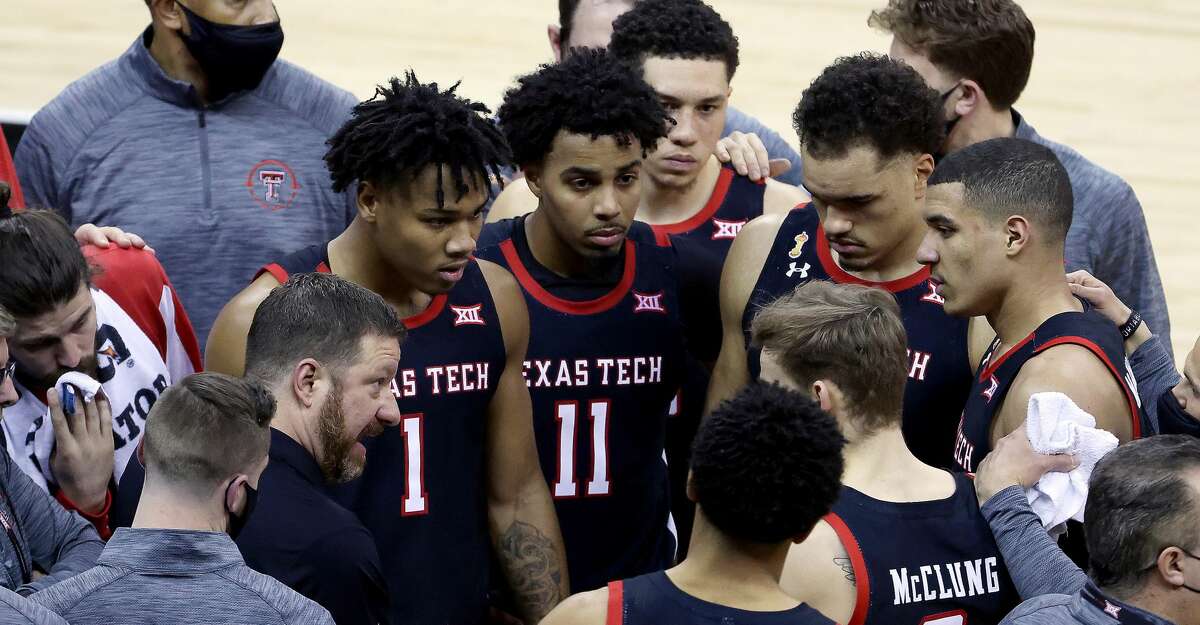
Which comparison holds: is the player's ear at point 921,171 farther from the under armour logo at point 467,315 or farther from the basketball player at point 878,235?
the under armour logo at point 467,315

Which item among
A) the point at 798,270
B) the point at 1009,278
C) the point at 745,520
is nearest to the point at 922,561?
the point at 745,520

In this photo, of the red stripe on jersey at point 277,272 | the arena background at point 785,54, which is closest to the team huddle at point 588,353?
the red stripe on jersey at point 277,272

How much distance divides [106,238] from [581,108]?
3.71 feet

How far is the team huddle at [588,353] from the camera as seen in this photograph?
2.36 m

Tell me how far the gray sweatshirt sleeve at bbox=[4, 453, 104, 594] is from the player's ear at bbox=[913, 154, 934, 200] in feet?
6.24

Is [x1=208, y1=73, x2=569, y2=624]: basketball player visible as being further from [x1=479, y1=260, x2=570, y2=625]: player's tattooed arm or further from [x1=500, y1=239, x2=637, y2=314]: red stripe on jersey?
[x1=500, y1=239, x2=637, y2=314]: red stripe on jersey

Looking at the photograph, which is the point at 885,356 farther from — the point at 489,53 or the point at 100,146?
the point at 489,53

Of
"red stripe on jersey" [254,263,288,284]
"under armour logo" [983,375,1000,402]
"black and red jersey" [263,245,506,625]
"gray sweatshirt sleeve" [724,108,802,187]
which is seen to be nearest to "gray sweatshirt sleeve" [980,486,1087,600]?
"under armour logo" [983,375,1000,402]

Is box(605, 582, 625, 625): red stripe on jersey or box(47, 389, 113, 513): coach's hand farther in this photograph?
box(47, 389, 113, 513): coach's hand

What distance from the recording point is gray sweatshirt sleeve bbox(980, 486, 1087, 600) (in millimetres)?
2594

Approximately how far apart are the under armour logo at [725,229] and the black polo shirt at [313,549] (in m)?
1.67

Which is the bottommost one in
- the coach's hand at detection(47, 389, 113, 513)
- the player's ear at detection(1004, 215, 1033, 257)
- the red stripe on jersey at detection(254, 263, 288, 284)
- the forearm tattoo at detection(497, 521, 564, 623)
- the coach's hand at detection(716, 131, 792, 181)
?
the forearm tattoo at detection(497, 521, 564, 623)

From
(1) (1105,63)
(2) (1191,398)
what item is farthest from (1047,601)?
(1) (1105,63)

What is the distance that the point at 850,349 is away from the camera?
2729 mm
